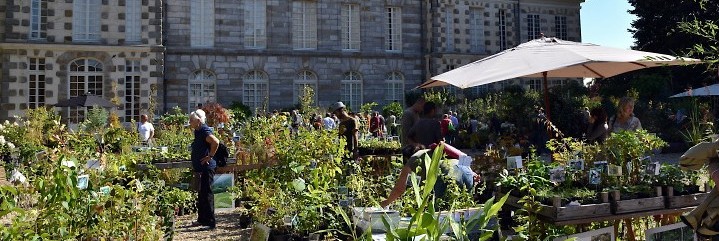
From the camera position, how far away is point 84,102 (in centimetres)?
1692

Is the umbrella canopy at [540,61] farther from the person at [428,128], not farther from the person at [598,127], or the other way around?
the person at [598,127]

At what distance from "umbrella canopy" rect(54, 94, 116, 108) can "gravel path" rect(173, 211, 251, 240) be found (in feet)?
35.7

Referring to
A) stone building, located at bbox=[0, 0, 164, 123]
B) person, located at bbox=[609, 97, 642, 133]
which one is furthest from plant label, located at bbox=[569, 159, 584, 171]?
stone building, located at bbox=[0, 0, 164, 123]

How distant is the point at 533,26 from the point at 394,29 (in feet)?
20.4

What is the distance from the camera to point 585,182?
484 cm

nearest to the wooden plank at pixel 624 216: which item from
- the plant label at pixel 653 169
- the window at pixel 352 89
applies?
the plant label at pixel 653 169

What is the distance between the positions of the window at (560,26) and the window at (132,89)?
55.0ft

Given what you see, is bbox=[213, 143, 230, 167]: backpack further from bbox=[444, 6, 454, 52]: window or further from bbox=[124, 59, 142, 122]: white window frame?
bbox=[444, 6, 454, 52]: window

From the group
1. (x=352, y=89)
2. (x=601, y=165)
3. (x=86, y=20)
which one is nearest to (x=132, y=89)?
(x=86, y=20)

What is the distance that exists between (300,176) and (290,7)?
1587cm

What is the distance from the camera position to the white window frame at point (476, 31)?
2350cm

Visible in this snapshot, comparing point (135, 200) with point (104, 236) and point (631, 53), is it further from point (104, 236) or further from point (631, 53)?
point (631, 53)

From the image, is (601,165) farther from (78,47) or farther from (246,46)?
(78,47)

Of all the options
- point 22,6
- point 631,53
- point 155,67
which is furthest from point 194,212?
point 22,6
